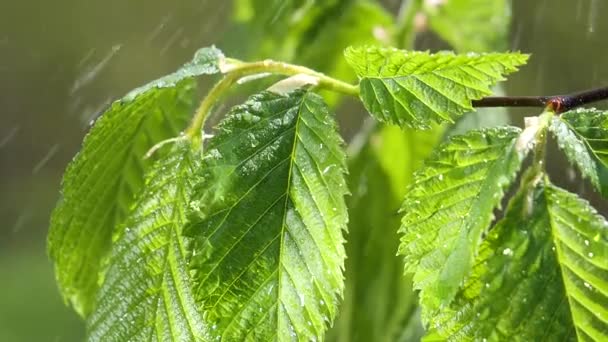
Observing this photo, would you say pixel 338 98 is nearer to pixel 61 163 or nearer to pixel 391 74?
pixel 391 74

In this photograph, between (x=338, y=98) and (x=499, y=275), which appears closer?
(x=499, y=275)

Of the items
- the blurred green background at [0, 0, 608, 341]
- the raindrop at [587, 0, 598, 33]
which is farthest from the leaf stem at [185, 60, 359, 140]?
the blurred green background at [0, 0, 608, 341]

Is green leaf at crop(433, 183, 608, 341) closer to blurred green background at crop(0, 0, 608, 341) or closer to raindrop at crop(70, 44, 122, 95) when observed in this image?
blurred green background at crop(0, 0, 608, 341)

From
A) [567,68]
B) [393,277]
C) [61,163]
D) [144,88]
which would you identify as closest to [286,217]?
[144,88]

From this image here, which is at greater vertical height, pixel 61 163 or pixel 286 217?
pixel 61 163

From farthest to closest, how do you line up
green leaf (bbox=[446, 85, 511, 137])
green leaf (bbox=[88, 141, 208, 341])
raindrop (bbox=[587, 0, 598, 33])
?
raindrop (bbox=[587, 0, 598, 33])
green leaf (bbox=[446, 85, 511, 137])
green leaf (bbox=[88, 141, 208, 341])

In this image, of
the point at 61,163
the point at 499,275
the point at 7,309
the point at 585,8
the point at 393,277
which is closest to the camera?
the point at 499,275

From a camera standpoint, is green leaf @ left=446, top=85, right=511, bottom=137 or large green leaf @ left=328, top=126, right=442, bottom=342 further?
large green leaf @ left=328, top=126, right=442, bottom=342

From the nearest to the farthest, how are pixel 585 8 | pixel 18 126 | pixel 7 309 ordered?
pixel 585 8, pixel 7 309, pixel 18 126
